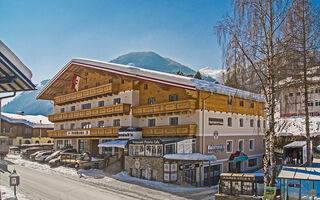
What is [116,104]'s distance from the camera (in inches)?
1480

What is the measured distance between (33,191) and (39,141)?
169ft

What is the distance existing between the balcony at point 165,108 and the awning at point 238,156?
8.32 m

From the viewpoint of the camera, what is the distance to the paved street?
22094 millimetres

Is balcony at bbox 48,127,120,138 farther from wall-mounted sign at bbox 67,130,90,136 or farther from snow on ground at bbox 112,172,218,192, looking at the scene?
snow on ground at bbox 112,172,218,192

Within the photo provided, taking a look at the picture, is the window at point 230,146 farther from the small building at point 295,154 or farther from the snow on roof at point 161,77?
the snow on roof at point 161,77

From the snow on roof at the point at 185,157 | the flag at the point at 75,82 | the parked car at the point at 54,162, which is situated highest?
the flag at the point at 75,82

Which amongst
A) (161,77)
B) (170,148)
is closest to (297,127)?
(161,77)

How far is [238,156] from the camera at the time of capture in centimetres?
3466

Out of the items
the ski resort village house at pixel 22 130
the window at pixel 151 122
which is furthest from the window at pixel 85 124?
the ski resort village house at pixel 22 130

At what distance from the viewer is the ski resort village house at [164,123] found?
97.6 ft

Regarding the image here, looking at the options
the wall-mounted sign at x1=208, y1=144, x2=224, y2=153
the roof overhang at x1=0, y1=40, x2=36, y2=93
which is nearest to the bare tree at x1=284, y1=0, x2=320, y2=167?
the roof overhang at x1=0, y1=40, x2=36, y2=93

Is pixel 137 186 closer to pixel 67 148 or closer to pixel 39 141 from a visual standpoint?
pixel 67 148

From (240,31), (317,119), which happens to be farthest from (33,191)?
(317,119)

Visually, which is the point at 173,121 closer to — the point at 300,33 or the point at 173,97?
the point at 173,97
